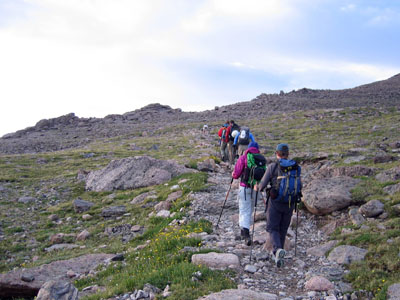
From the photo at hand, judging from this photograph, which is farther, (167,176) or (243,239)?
(167,176)

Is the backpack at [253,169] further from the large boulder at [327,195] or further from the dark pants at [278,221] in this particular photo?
the large boulder at [327,195]

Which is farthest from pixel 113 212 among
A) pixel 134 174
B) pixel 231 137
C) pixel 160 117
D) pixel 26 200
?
pixel 160 117

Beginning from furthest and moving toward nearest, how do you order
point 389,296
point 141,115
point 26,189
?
1. point 141,115
2. point 26,189
3. point 389,296

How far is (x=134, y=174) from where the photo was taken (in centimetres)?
1917

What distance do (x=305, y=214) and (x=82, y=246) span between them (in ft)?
26.0

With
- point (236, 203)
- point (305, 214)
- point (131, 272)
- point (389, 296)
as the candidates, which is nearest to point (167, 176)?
point (236, 203)

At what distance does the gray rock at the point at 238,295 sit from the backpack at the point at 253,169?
368 centimetres

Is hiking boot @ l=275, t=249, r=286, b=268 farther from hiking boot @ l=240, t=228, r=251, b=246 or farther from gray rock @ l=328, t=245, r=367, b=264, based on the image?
hiking boot @ l=240, t=228, r=251, b=246

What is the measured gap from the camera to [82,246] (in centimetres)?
1226

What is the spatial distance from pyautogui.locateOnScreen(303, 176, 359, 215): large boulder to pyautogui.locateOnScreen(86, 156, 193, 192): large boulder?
8.49 m

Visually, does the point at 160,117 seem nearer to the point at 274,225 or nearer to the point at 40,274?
the point at 40,274

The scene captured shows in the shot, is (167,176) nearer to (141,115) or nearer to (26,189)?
(26,189)

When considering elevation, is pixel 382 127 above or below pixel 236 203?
above

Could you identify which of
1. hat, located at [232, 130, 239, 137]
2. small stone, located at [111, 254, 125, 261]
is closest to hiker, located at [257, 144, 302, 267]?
small stone, located at [111, 254, 125, 261]
